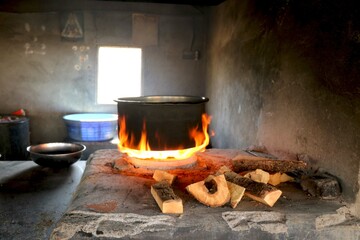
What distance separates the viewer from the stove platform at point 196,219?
1.93 m

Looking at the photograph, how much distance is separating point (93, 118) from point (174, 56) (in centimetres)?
239

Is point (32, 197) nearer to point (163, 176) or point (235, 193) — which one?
point (163, 176)

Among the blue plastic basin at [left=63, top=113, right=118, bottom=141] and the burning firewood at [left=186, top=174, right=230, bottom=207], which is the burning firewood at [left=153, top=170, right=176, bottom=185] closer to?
the burning firewood at [left=186, top=174, right=230, bottom=207]

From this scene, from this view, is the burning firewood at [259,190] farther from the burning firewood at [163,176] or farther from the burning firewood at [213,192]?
the burning firewood at [163,176]

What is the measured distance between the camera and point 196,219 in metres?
1.99

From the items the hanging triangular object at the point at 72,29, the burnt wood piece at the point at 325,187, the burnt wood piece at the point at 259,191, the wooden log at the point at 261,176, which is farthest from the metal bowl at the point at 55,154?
the hanging triangular object at the point at 72,29

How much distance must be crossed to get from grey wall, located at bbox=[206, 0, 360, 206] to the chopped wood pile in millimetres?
372

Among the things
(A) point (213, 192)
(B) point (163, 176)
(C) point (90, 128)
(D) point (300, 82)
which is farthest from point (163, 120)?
(C) point (90, 128)

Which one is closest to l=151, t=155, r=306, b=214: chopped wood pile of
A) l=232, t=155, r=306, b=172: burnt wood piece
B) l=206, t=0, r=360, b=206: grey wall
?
l=232, t=155, r=306, b=172: burnt wood piece

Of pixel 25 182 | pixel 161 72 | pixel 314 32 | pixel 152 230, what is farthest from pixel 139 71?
pixel 152 230

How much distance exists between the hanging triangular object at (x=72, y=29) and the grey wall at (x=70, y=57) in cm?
13

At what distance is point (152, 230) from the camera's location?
194 cm

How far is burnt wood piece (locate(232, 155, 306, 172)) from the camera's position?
262 centimetres

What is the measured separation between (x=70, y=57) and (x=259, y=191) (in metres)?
6.15
